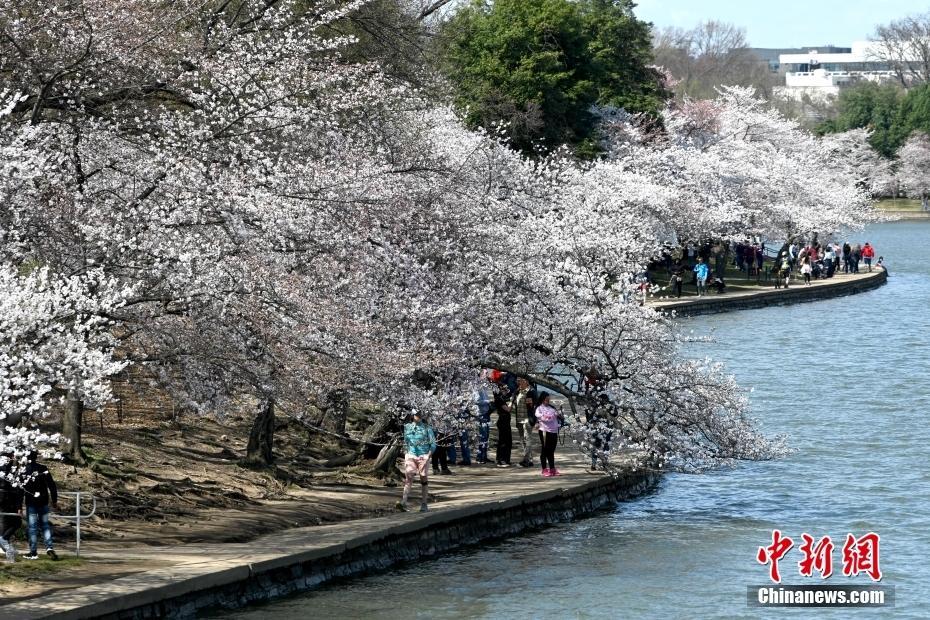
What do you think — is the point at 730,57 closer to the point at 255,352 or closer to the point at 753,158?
the point at 753,158

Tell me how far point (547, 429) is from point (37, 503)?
950 cm

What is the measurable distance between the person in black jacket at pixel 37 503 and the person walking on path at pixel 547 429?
900 centimetres

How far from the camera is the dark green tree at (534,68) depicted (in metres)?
52.9

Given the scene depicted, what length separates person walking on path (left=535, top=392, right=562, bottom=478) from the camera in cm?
2281

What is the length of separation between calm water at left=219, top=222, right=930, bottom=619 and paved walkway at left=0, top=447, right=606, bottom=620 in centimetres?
57

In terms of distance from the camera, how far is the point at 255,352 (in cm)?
1816

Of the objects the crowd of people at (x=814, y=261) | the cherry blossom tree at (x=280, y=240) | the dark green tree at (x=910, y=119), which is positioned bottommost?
the cherry blossom tree at (x=280, y=240)

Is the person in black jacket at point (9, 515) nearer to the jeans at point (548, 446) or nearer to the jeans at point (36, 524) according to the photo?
the jeans at point (36, 524)

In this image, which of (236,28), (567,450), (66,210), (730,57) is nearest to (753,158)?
(567,450)

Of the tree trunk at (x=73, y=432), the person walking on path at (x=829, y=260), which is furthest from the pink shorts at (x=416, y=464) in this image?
the person walking on path at (x=829, y=260)

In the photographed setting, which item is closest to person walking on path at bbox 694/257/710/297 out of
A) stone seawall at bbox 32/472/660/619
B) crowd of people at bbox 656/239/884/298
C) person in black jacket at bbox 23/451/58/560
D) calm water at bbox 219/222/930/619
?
crowd of people at bbox 656/239/884/298

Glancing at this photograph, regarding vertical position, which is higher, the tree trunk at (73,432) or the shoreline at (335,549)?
the tree trunk at (73,432)

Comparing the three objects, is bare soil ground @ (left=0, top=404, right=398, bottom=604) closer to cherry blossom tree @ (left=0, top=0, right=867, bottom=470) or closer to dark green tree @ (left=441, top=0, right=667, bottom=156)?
cherry blossom tree @ (left=0, top=0, right=867, bottom=470)

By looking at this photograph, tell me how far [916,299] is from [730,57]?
420 ft
